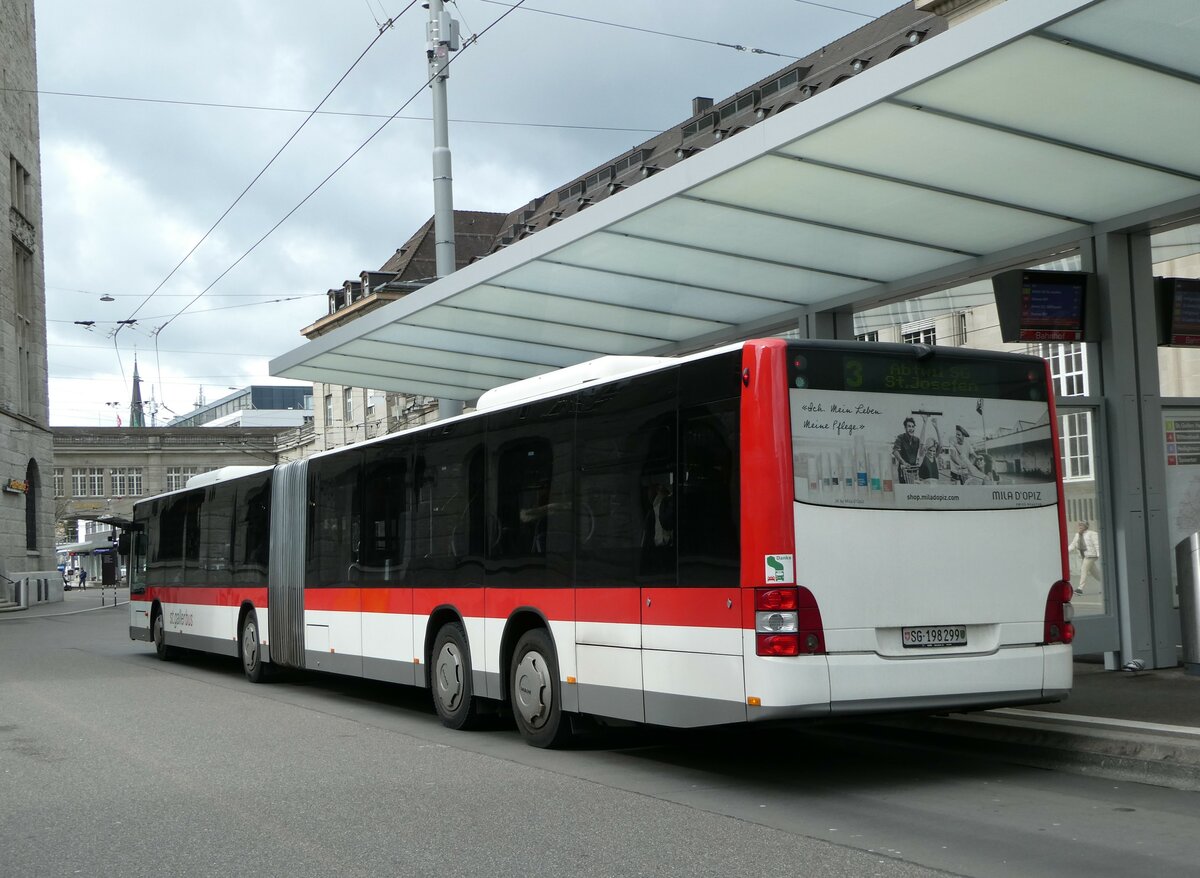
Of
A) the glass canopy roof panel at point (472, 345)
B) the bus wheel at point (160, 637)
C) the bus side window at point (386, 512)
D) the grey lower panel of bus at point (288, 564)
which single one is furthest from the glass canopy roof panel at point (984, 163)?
the bus wheel at point (160, 637)

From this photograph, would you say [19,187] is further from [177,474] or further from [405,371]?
[177,474]

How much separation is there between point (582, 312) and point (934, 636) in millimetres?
9551

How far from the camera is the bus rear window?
828 cm

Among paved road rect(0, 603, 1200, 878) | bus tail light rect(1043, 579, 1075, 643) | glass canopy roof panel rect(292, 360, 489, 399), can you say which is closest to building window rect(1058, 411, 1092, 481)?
paved road rect(0, 603, 1200, 878)

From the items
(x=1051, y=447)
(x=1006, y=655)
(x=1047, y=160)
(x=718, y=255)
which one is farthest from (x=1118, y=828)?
(x=718, y=255)

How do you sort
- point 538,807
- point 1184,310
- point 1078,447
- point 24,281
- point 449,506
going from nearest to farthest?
point 538,807, point 449,506, point 1078,447, point 1184,310, point 24,281

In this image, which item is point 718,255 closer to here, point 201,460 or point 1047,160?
point 1047,160

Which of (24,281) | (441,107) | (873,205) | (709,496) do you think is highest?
(24,281)

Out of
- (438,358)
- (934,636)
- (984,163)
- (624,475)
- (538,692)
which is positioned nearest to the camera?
(934,636)

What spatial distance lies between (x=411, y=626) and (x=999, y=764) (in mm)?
5767

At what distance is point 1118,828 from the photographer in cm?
705

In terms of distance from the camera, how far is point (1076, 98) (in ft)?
32.3

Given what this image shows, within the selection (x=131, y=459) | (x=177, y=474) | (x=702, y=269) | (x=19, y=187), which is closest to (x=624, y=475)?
(x=702, y=269)

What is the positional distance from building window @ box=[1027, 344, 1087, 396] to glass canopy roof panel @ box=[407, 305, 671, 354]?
19.5ft
